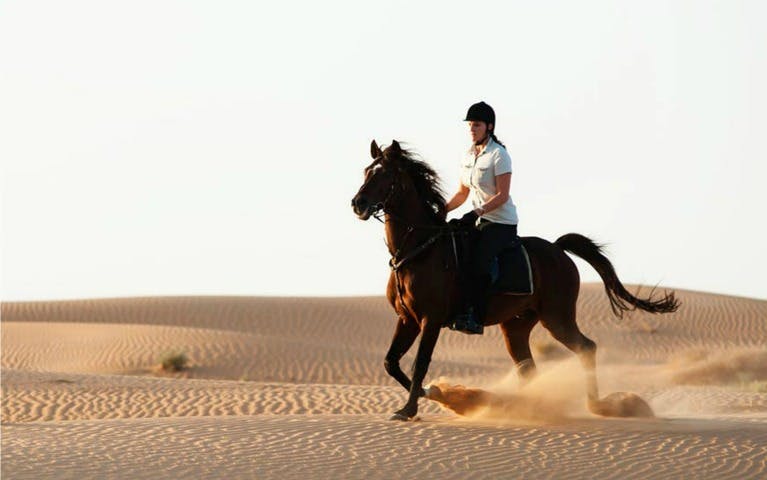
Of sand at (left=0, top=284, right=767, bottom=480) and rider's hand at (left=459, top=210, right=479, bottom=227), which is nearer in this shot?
sand at (left=0, top=284, right=767, bottom=480)

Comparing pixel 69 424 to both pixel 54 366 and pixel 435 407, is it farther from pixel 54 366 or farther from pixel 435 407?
pixel 54 366

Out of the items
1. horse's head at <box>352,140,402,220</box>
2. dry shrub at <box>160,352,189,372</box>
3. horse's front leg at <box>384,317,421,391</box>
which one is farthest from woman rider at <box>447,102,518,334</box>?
dry shrub at <box>160,352,189,372</box>

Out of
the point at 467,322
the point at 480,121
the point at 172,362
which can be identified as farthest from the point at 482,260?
the point at 172,362

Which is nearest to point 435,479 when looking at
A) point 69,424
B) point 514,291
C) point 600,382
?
point 514,291

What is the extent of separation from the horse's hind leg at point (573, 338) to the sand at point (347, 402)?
151 millimetres

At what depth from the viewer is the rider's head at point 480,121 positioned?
11.5 metres

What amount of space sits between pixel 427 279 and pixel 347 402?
8.53 metres

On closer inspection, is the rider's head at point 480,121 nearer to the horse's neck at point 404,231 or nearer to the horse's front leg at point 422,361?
the horse's neck at point 404,231

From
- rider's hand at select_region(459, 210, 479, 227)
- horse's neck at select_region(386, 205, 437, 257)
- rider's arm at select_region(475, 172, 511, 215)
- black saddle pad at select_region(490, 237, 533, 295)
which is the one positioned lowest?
black saddle pad at select_region(490, 237, 533, 295)

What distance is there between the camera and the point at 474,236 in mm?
11633

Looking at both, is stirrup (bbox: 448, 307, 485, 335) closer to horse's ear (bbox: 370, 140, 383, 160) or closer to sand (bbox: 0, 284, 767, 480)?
sand (bbox: 0, 284, 767, 480)

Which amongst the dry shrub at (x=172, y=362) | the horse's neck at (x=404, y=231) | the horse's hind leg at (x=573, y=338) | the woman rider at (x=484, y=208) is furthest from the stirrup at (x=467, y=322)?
the dry shrub at (x=172, y=362)

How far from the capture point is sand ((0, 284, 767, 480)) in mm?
10406

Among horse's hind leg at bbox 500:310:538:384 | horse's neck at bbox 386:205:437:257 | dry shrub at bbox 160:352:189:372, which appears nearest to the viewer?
horse's neck at bbox 386:205:437:257
